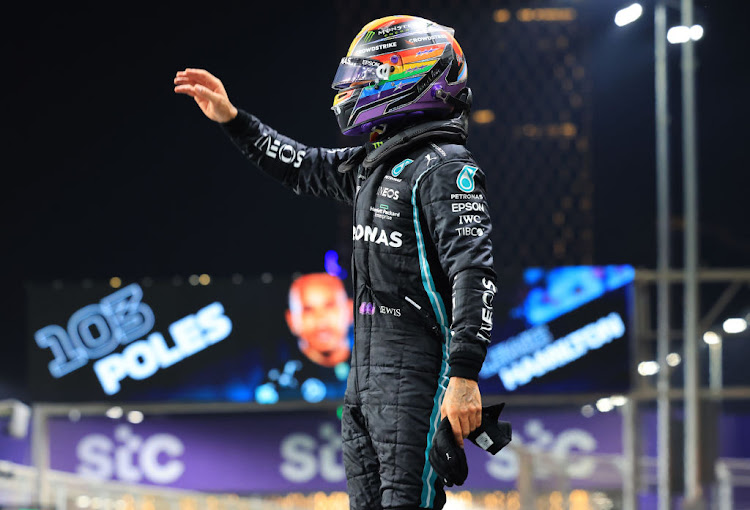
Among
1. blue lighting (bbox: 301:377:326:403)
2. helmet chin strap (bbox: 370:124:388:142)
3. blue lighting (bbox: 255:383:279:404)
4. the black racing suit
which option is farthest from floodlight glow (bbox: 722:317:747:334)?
the black racing suit

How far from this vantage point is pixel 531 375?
452 inches

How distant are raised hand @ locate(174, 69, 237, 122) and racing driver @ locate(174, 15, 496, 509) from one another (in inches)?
15.6

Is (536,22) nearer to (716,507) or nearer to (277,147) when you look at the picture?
(716,507)

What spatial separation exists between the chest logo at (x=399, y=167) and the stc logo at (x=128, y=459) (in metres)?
11.1

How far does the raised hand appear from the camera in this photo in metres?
3.54

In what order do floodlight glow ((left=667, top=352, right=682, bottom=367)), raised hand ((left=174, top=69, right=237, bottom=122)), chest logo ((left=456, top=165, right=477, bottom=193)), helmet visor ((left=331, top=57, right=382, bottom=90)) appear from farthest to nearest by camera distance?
floodlight glow ((left=667, top=352, right=682, bottom=367)) → raised hand ((left=174, top=69, right=237, bottom=122)) → helmet visor ((left=331, top=57, right=382, bottom=90)) → chest logo ((left=456, top=165, right=477, bottom=193))

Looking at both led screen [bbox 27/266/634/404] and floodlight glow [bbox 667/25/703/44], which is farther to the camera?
led screen [bbox 27/266/634/404]

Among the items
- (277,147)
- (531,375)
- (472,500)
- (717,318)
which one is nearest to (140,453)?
(472,500)

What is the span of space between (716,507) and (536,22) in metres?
7.14

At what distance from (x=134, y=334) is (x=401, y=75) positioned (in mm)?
8777

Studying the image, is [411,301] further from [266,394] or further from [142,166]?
[142,166]

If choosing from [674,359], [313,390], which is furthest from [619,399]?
[313,390]

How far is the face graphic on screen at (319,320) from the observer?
450 inches

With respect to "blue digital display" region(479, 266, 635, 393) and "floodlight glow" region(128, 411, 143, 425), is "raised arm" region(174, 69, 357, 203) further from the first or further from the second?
"floodlight glow" region(128, 411, 143, 425)
